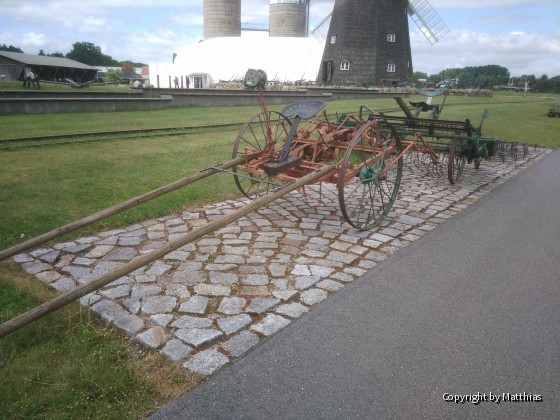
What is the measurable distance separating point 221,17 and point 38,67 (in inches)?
1255

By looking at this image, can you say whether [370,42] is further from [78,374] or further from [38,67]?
[78,374]

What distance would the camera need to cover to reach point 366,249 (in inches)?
202

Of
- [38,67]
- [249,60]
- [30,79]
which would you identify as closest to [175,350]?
[30,79]

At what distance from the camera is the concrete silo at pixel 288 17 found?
211 feet

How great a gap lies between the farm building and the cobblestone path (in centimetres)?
3770

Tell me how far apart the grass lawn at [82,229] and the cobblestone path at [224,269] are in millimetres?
233

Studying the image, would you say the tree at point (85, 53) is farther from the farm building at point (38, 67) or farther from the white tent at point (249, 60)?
the farm building at point (38, 67)

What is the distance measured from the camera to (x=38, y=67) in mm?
38469

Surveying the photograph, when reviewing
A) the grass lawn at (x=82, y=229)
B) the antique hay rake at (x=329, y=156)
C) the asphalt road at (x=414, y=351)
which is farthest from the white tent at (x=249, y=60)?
the asphalt road at (x=414, y=351)

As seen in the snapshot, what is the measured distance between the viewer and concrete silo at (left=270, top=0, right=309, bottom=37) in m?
64.2

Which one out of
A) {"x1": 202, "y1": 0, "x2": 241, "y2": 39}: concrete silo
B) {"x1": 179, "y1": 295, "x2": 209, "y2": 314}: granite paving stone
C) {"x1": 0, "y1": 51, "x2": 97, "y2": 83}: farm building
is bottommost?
{"x1": 179, "y1": 295, "x2": 209, "y2": 314}: granite paving stone

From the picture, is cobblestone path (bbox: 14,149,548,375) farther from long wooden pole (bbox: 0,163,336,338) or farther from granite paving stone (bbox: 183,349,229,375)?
long wooden pole (bbox: 0,163,336,338)

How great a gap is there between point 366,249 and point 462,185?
14.4 feet

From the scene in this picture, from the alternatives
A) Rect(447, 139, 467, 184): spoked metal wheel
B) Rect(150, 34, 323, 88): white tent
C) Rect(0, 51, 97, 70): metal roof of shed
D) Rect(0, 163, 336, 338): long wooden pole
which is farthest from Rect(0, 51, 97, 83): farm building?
Rect(0, 163, 336, 338): long wooden pole
